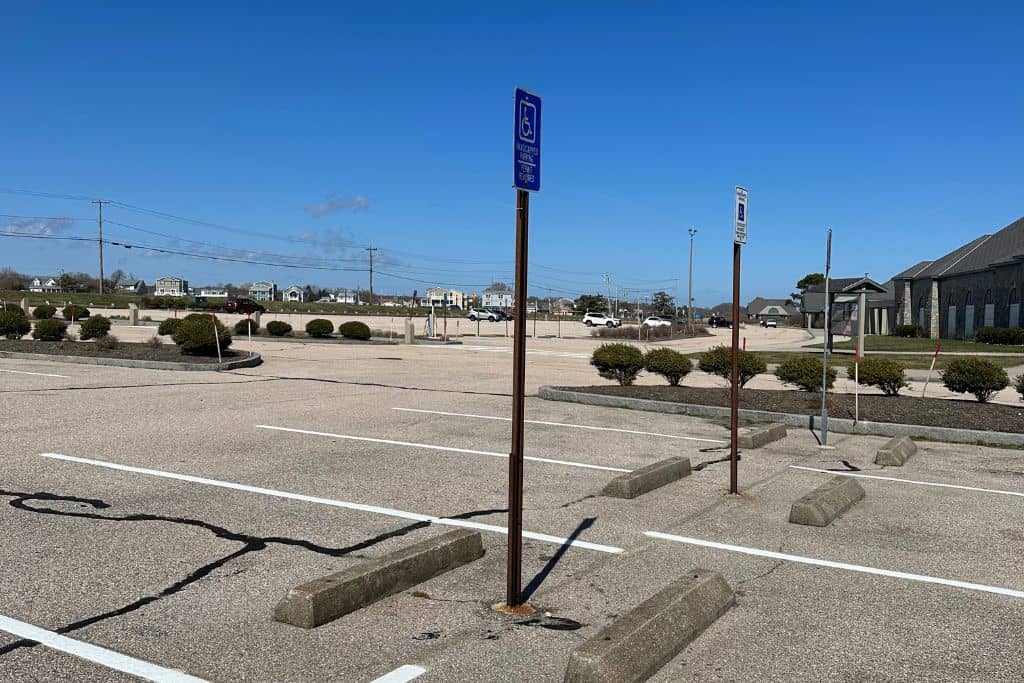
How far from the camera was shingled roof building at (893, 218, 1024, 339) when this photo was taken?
49.9 metres

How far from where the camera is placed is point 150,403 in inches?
562

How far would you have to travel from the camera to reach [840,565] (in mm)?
6156

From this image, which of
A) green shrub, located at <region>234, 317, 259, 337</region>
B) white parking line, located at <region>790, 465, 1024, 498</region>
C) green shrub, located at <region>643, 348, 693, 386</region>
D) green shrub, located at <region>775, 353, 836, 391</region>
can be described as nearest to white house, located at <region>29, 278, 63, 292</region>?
green shrub, located at <region>234, 317, 259, 337</region>

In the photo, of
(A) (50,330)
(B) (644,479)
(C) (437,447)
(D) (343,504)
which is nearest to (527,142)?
(D) (343,504)

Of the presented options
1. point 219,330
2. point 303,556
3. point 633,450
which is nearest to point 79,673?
point 303,556

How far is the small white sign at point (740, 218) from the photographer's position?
8.33 metres

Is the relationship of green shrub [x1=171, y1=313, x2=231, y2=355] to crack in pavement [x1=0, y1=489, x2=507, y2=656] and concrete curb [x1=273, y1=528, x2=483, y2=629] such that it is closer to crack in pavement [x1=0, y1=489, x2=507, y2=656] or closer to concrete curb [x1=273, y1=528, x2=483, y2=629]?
crack in pavement [x1=0, y1=489, x2=507, y2=656]

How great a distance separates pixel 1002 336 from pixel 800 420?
3979 cm

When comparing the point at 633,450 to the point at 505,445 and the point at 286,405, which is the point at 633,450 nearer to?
the point at 505,445

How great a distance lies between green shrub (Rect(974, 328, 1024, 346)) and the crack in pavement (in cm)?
4729

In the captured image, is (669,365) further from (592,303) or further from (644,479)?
(592,303)

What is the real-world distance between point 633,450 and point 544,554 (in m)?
5.06

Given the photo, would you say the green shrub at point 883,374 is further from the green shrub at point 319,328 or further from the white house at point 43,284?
the white house at point 43,284

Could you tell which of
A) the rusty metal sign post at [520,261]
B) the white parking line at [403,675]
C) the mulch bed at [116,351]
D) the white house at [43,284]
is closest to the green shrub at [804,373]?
the rusty metal sign post at [520,261]
